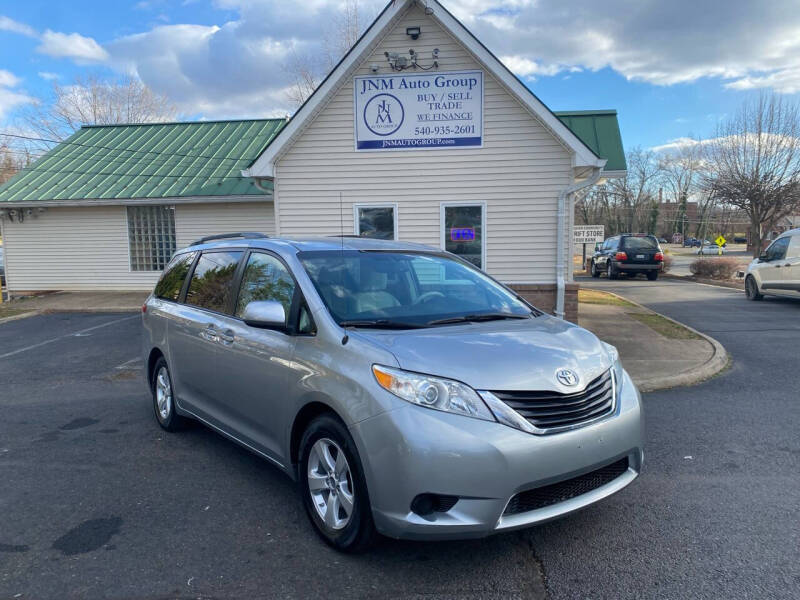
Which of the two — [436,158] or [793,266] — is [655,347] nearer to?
[436,158]

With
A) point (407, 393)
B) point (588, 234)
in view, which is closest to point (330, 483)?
point (407, 393)

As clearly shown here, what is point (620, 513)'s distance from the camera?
366 cm

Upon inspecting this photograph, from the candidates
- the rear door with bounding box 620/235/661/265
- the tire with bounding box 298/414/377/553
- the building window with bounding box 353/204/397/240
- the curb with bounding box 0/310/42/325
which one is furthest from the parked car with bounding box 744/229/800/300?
the curb with bounding box 0/310/42/325

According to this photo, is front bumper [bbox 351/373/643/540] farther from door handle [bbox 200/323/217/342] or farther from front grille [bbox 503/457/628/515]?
door handle [bbox 200/323/217/342]

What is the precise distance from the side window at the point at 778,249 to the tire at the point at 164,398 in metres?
15.4

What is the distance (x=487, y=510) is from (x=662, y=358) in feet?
20.7

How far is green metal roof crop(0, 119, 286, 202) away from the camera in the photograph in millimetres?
16109

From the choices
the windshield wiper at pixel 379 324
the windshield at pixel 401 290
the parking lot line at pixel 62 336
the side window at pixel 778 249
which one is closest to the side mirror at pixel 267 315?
the windshield at pixel 401 290

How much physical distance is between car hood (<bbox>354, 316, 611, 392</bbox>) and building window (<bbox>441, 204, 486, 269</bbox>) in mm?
7328

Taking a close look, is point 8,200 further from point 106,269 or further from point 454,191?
point 454,191

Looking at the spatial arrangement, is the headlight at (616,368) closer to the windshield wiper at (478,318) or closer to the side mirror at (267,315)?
the windshield wiper at (478,318)

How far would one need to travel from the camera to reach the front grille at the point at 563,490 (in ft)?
9.50

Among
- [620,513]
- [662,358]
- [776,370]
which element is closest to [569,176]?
[662,358]

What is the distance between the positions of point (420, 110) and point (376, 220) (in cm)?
217
